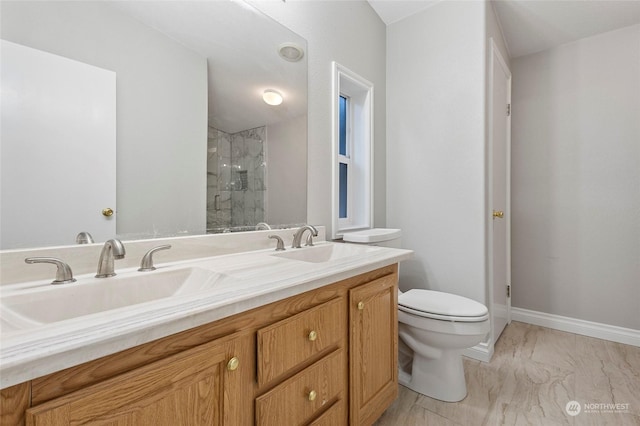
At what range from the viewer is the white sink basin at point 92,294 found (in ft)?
2.18

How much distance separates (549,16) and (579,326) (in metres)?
2.39

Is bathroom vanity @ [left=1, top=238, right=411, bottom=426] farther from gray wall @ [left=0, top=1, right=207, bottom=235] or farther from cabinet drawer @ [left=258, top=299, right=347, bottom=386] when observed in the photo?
gray wall @ [left=0, top=1, right=207, bottom=235]

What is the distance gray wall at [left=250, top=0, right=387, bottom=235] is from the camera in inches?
63.6

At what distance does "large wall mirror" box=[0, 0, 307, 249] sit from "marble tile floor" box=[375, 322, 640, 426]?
119cm

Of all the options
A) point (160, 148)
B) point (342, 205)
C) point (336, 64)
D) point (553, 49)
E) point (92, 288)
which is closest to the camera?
point (92, 288)

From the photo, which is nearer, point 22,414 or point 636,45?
point 22,414

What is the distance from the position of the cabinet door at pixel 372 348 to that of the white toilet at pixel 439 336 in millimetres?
282

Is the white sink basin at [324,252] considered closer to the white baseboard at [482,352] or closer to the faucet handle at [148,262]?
the faucet handle at [148,262]

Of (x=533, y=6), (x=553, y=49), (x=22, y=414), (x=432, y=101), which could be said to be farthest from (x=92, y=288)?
(x=553, y=49)

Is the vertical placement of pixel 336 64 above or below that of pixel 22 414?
→ above

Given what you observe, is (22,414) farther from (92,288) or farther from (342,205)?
(342,205)

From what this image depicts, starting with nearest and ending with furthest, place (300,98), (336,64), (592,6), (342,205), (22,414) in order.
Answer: (22,414), (300,98), (336,64), (592,6), (342,205)

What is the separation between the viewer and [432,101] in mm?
2174

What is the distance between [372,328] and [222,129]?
40.8 inches
